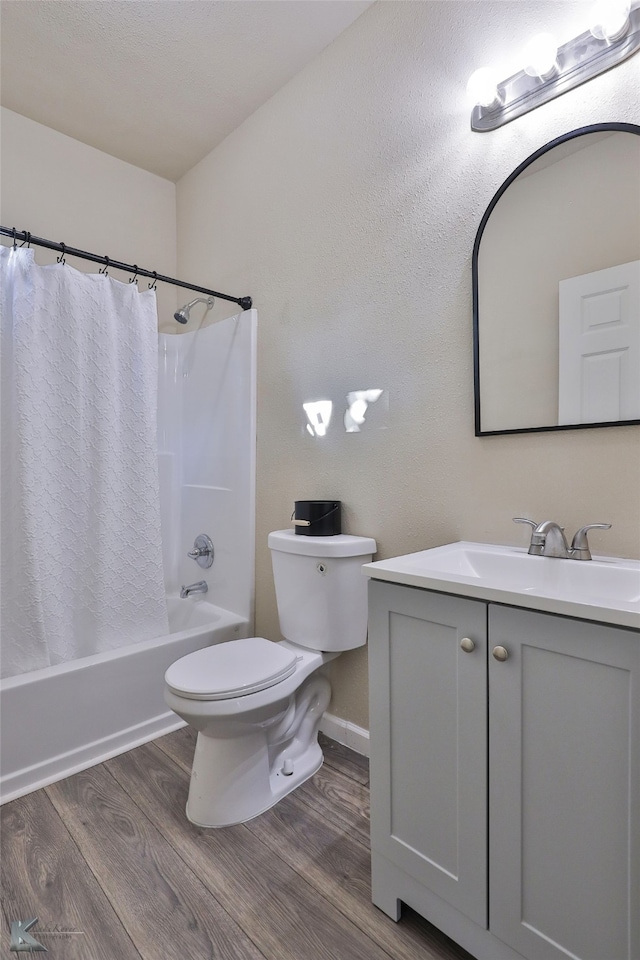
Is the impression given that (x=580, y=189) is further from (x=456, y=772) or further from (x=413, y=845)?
(x=413, y=845)

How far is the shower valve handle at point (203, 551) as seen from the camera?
7.98 ft

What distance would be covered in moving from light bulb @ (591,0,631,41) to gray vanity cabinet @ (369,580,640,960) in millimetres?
1357

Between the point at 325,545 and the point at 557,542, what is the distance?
0.71 meters

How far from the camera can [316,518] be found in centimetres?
176

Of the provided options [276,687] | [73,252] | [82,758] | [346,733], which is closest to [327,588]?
[276,687]

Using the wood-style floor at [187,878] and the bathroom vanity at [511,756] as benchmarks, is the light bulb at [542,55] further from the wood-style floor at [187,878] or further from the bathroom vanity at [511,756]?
the wood-style floor at [187,878]

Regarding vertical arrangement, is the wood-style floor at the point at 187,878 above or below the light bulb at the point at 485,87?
below

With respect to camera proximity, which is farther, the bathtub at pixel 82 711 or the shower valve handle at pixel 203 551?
the shower valve handle at pixel 203 551

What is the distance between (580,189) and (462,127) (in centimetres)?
46

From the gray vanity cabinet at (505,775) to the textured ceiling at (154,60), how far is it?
6.66 ft

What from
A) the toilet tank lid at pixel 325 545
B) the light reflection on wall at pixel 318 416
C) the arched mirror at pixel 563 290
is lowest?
the toilet tank lid at pixel 325 545

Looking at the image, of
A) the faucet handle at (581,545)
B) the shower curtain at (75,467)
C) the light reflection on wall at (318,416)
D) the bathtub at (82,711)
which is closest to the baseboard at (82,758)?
the bathtub at (82,711)

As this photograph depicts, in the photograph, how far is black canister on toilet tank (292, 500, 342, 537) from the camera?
1.76m

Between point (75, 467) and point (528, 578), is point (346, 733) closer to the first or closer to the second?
point (528, 578)
